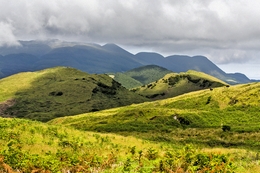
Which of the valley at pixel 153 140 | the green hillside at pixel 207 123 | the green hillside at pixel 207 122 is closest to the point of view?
the valley at pixel 153 140

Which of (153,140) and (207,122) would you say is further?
(207,122)

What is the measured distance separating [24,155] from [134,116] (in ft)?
250

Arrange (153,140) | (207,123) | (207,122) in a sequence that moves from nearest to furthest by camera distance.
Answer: (153,140) → (207,123) → (207,122)

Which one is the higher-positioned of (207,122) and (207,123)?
(207,122)

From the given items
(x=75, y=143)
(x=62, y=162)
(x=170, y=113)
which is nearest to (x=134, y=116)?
(x=170, y=113)

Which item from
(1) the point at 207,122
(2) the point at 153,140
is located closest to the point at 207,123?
(1) the point at 207,122

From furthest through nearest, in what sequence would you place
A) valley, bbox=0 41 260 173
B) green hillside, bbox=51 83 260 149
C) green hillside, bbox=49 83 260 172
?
green hillside, bbox=51 83 260 149 → green hillside, bbox=49 83 260 172 → valley, bbox=0 41 260 173

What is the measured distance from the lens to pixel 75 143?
88.8 ft

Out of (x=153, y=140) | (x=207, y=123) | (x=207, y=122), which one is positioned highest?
(x=207, y=122)

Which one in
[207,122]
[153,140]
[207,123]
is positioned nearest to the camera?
[153,140]

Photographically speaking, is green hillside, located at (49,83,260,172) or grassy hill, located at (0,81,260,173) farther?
green hillside, located at (49,83,260,172)

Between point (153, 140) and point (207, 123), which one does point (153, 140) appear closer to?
point (153, 140)

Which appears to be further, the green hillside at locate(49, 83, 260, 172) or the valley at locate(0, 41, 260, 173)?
the green hillside at locate(49, 83, 260, 172)

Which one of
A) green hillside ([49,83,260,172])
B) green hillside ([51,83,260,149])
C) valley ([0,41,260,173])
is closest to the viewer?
valley ([0,41,260,173])
